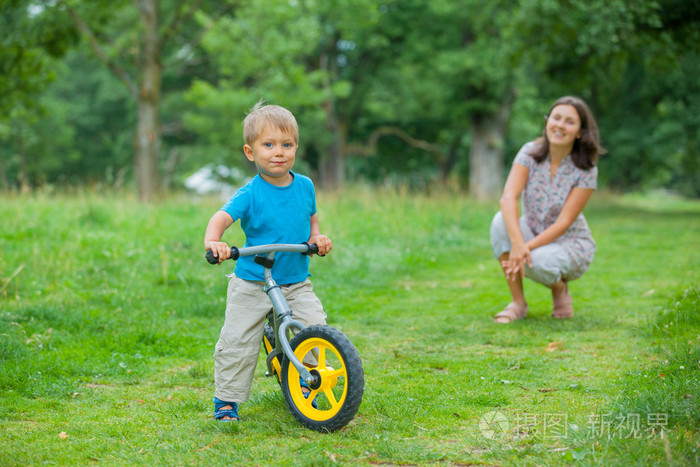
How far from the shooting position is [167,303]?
21.0 ft

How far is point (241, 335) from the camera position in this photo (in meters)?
3.66

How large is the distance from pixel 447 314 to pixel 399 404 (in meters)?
2.64

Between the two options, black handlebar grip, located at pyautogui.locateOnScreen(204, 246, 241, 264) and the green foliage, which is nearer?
black handlebar grip, located at pyautogui.locateOnScreen(204, 246, 241, 264)

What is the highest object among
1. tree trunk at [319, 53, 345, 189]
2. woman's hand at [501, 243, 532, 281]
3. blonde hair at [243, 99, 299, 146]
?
tree trunk at [319, 53, 345, 189]

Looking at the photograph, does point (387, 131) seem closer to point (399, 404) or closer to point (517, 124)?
point (517, 124)

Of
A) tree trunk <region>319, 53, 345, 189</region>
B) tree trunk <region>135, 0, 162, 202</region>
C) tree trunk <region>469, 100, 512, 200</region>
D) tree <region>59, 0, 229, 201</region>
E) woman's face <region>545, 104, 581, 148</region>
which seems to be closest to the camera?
woman's face <region>545, 104, 581, 148</region>

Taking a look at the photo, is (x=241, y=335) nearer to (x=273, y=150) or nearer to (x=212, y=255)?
(x=212, y=255)

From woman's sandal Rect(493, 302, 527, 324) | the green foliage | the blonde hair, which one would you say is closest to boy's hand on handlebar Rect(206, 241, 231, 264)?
the blonde hair

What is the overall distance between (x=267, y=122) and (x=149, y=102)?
16752 millimetres

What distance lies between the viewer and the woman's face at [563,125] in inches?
225

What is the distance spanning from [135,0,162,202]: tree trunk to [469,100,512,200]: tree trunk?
41.4 feet

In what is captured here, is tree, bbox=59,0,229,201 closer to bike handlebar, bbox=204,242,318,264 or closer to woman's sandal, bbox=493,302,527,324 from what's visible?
woman's sandal, bbox=493,302,527,324

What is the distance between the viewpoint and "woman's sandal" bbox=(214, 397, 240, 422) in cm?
363

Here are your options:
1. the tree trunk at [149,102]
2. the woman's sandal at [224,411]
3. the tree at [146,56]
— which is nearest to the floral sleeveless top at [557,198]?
the woman's sandal at [224,411]
